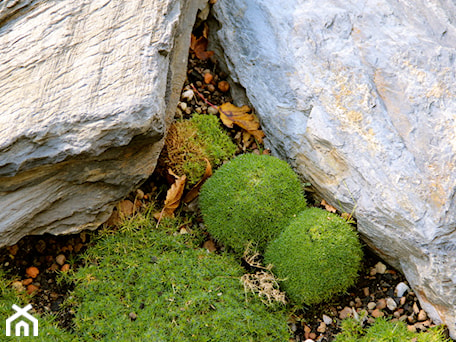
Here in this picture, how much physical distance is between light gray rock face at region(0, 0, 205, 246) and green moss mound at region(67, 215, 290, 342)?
403 mm

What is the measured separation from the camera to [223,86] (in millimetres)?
5262

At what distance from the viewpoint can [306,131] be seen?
4.33 m

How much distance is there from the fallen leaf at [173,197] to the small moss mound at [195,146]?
3.3 inches

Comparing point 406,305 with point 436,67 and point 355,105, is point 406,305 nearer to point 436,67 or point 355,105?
point 355,105

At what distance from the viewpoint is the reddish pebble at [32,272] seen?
4062 millimetres

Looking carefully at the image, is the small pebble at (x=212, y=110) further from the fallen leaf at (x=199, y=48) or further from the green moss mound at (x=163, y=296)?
the green moss mound at (x=163, y=296)

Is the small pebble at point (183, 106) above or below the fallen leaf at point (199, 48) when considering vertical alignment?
below

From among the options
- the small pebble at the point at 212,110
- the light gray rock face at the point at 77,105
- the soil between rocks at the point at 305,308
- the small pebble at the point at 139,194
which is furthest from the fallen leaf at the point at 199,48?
the soil between rocks at the point at 305,308

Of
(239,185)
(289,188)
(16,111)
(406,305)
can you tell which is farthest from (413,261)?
(16,111)

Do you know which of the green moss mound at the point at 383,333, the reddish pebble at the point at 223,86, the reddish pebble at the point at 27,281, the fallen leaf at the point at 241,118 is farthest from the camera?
the reddish pebble at the point at 223,86

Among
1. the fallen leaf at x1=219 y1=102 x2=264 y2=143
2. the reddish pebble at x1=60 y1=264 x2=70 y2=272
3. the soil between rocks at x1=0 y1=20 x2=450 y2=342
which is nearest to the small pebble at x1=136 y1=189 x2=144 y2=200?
the soil between rocks at x1=0 y1=20 x2=450 y2=342

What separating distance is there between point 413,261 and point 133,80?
2.59 metres

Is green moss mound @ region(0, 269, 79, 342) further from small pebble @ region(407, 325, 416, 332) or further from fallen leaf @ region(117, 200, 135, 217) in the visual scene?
small pebble @ region(407, 325, 416, 332)

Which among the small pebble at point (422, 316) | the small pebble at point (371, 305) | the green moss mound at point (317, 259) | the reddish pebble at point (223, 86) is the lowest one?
the small pebble at point (422, 316)
